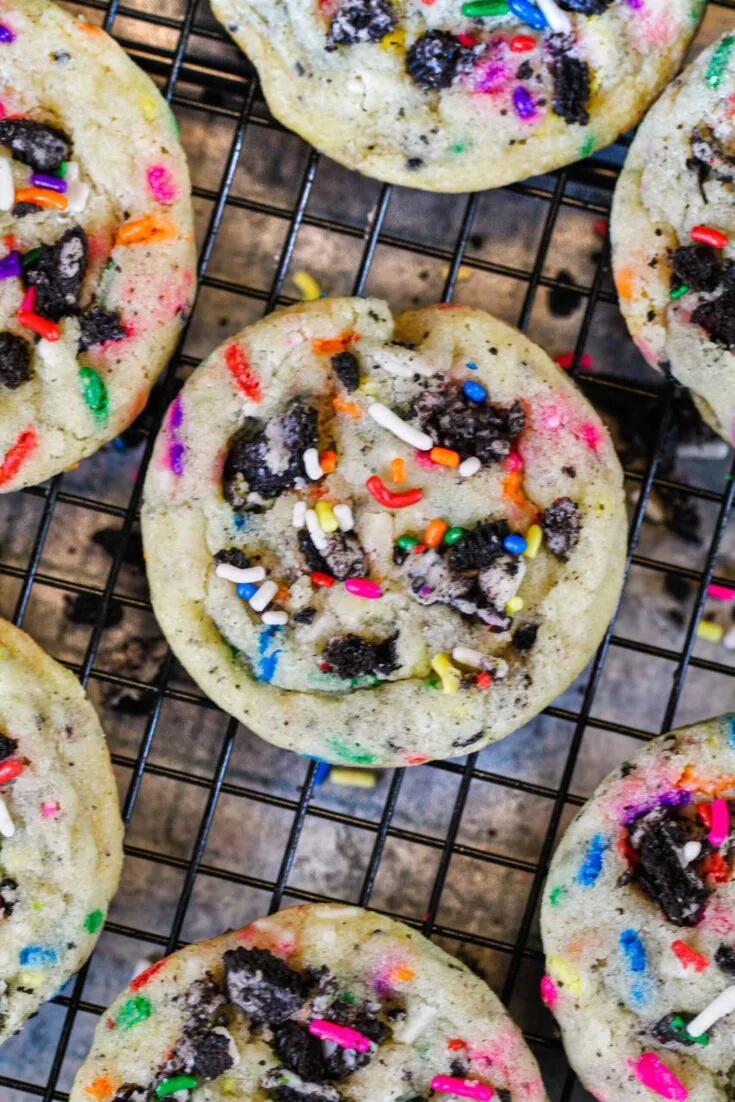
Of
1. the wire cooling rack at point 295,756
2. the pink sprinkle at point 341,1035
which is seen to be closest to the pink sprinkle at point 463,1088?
the pink sprinkle at point 341,1035

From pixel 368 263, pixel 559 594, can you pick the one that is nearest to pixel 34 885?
pixel 559 594

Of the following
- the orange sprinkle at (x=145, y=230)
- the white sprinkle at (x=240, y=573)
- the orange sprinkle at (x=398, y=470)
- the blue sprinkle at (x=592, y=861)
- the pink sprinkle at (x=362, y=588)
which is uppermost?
the orange sprinkle at (x=145, y=230)

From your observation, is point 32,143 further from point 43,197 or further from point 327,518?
point 327,518

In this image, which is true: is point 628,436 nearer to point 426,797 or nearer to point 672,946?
point 426,797

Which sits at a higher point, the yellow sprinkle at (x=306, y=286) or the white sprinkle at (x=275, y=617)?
the yellow sprinkle at (x=306, y=286)

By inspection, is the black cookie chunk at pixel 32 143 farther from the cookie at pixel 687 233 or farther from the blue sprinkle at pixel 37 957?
the blue sprinkle at pixel 37 957

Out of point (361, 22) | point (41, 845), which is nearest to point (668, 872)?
point (41, 845)
